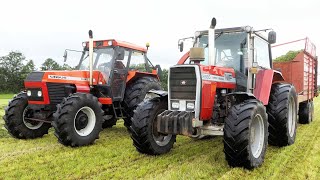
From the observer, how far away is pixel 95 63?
8250mm

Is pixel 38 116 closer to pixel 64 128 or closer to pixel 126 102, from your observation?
pixel 64 128

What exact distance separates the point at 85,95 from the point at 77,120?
52 cm

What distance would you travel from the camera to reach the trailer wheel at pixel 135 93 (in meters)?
8.16

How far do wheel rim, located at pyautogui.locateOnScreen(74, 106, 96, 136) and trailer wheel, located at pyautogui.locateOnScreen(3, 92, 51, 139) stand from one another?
4.35 feet

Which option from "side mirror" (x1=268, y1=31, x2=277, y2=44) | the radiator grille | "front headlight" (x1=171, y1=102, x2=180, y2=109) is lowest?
"front headlight" (x1=171, y1=102, x2=180, y2=109)

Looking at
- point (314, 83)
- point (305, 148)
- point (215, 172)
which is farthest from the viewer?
point (314, 83)

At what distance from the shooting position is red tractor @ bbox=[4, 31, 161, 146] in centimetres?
651

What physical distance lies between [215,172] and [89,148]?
2.68m

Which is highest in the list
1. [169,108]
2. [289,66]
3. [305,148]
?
[289,66]

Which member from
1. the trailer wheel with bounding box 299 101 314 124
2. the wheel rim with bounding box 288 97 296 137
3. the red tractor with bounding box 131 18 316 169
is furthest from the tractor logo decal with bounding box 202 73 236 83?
A: the trailer wheel with bounding box 299 101 314 124

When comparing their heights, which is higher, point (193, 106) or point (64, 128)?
point (193, 106)

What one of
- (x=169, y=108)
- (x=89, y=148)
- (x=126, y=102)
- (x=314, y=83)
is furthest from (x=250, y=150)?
(x=314, y=83)

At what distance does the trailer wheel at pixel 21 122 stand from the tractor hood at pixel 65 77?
57cm

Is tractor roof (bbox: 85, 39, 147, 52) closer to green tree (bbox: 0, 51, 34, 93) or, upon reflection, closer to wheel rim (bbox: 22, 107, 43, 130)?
wheel rim (bbox: 22, 107, 43, 130)
